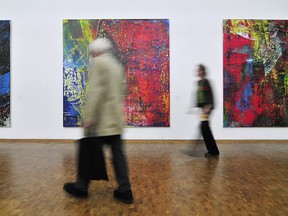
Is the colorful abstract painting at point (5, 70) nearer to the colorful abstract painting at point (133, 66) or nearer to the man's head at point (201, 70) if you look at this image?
the colorful abstract painting at point (133, 66)

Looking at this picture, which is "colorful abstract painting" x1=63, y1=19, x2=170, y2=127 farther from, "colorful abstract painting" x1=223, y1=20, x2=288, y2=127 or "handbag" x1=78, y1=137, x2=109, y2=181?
"handbag" x1=78, y1=137, x2=109, y2=181

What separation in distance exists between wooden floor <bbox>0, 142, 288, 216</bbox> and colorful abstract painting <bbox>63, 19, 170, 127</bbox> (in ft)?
4.95

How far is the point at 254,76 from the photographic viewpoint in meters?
7.05

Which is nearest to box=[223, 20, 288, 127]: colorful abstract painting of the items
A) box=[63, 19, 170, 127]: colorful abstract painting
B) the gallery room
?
the gallery room

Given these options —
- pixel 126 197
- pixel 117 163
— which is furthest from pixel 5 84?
pixel 126 197

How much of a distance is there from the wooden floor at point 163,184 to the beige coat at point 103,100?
2.10ft

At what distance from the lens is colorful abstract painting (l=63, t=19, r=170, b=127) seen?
7035 mm

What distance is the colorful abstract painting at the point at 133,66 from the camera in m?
7.04

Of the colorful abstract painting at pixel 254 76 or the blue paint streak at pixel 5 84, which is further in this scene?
the blue paint streak at pixel 5 84

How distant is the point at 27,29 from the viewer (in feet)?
23.6

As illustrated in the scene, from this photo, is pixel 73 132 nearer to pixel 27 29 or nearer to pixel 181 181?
pixel 27 29

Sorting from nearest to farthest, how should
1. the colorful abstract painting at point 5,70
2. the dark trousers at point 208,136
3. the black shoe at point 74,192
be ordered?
1. the black shoe at point 74,192
2. the dark trousers at point 208,136
3. the colorful abstract painting at point 5,70

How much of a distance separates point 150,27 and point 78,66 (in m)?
1.83

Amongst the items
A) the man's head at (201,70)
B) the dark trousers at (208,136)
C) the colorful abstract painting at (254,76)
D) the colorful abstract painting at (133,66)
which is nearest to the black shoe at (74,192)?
the dark trousers at (208,136)
